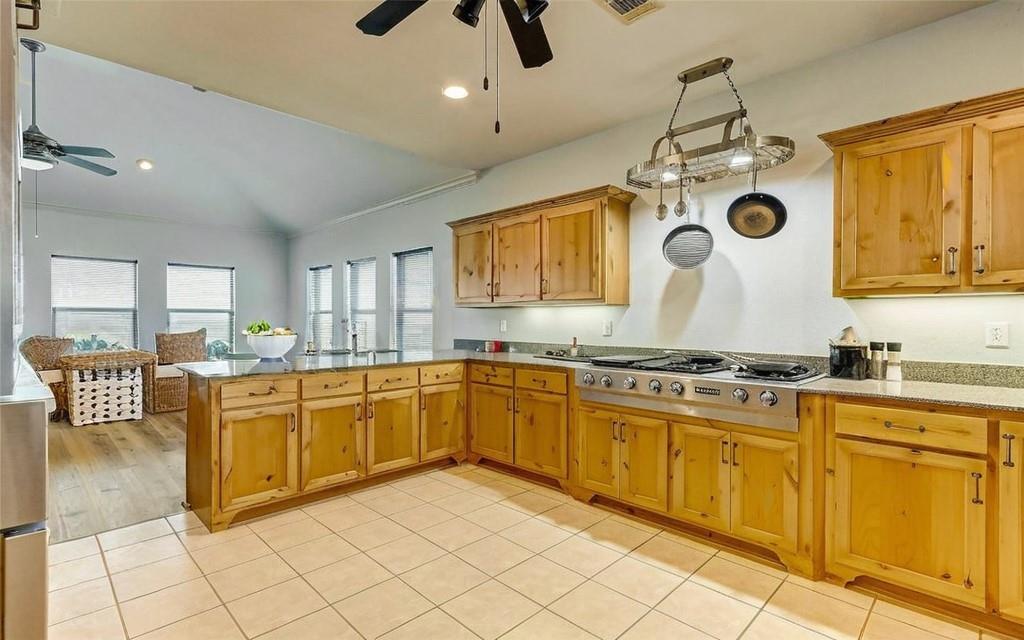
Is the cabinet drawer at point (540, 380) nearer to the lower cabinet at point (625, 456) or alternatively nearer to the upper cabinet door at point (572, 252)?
the lower cabinet at point (625, 456)

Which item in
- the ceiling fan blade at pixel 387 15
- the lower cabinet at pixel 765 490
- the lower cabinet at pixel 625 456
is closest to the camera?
the ceiling fan blade at pixel 387 15

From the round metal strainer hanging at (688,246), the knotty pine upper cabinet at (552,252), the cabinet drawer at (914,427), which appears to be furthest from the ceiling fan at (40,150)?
the cabinet drawer at (914,427)

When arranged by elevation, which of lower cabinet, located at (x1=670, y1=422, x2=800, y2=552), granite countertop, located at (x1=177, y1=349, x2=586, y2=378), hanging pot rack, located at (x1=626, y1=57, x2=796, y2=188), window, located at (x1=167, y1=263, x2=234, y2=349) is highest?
hanging pot rack, located at (x1=626, y1=57, x2=796, y2=188)

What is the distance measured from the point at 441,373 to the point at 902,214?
119 inches

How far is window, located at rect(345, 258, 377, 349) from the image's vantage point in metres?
6.48

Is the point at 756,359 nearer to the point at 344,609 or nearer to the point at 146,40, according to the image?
the point at 344,609

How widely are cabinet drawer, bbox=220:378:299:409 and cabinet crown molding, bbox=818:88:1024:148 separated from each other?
326cm

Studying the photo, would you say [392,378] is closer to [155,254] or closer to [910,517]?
[910,517]

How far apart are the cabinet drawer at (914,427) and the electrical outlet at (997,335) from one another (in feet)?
2.06

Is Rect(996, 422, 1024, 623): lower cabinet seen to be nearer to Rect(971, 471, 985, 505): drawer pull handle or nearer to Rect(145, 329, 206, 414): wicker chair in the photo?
Rect(971, 471, 985, 505): drawer pull handle

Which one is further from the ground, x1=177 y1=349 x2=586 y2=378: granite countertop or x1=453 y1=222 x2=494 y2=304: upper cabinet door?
x1=453 y1=222 x2=494 y2=304: upper cabinet door

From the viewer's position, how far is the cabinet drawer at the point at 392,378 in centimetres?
349

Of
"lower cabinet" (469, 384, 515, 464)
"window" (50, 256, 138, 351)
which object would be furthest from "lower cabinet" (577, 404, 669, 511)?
"window" (50, 256, 138, 351)

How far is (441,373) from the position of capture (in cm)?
394
